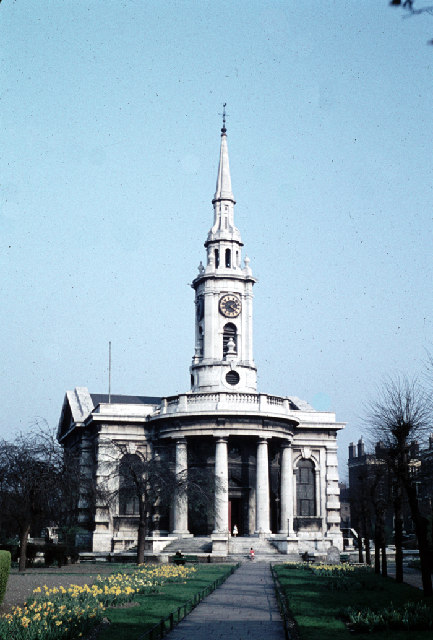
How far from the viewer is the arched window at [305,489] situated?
2488 inches

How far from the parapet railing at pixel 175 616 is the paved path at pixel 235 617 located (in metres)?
0.16

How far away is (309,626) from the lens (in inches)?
728

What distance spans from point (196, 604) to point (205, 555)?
1065 inches

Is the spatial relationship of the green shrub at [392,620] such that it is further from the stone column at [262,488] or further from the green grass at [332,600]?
the stone column at [262,488]

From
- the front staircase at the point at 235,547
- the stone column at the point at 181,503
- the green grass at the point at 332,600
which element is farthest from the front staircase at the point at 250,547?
the green grass at the point at 332,600

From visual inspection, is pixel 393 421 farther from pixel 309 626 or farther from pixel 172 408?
pixel 172 408

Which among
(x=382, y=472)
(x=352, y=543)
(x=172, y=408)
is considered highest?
(x=172, y=408)

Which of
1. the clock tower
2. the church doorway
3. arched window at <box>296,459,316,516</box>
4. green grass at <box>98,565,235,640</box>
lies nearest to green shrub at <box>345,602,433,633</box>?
green grass at <box>98,565,235,640</box>

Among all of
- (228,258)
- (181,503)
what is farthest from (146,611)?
(228,258)

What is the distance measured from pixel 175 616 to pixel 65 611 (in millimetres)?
2700

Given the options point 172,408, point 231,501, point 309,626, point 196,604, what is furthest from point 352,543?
point 309,626

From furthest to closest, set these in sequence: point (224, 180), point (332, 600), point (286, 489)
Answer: point (224, 180), point (286, 489), point (332, 600)

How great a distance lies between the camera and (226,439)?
5731 centimetres

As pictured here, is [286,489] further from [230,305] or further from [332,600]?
[332,600]
